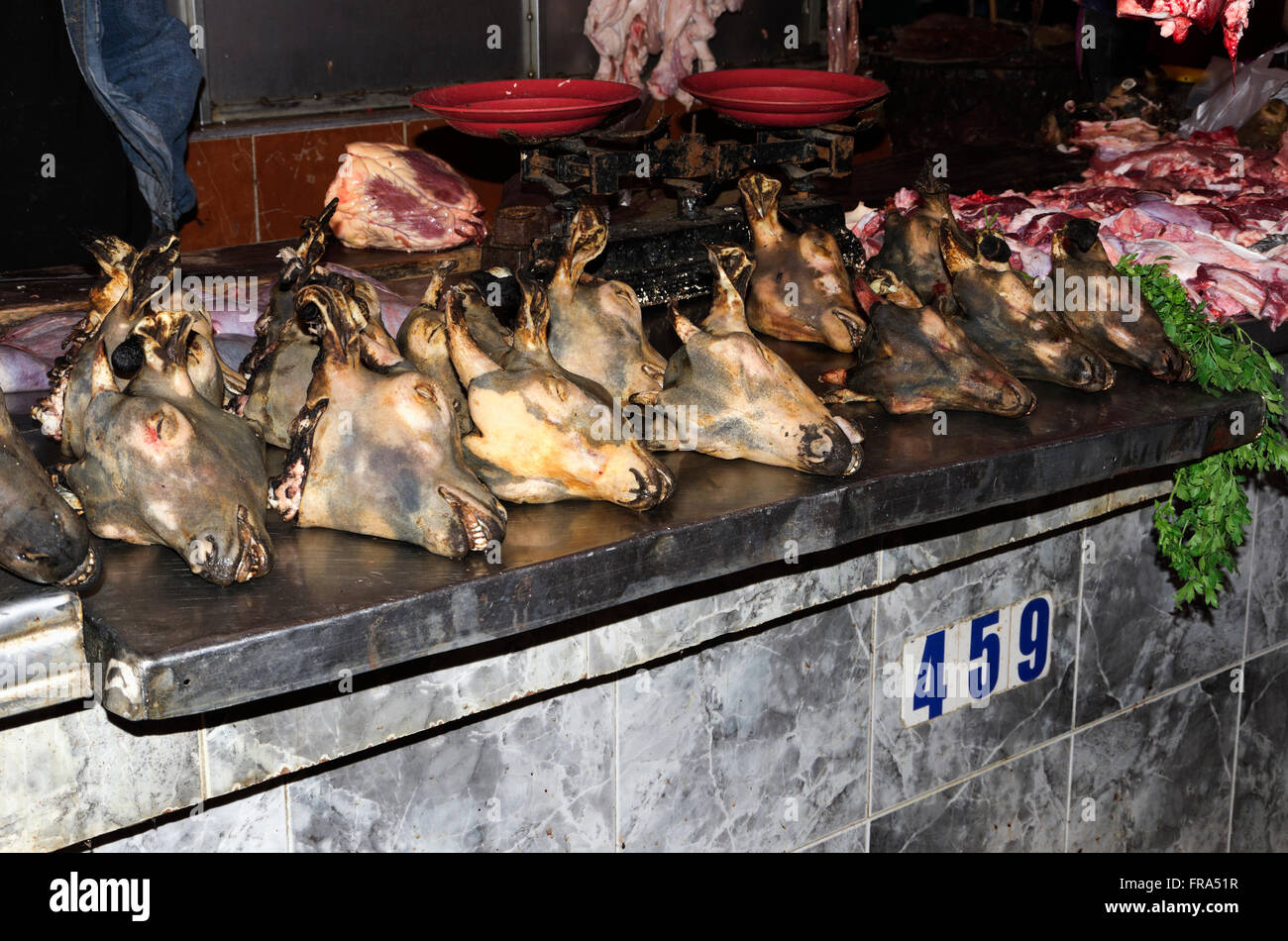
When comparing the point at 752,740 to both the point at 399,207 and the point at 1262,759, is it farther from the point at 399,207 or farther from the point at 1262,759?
the point at 1262,759

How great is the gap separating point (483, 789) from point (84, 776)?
935 millimetres

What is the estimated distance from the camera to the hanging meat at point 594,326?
113 inches

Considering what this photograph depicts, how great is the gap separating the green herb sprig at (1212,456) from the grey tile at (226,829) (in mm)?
2332

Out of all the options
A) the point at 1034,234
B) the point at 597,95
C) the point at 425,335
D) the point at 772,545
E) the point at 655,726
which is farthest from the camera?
the point at 1034,234

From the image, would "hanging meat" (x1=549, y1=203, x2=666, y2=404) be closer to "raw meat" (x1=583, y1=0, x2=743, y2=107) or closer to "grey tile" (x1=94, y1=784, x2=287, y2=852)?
"grey tile" (x1=94, y1=784, x2=287, y2=852)

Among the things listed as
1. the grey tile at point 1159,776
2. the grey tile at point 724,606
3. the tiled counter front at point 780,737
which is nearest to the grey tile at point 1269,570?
the tiled counter front at point 780,737

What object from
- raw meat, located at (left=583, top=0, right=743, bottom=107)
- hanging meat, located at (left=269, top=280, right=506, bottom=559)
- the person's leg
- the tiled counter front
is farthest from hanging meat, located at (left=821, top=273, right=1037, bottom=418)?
raw meat, located at (left=583, top=0, right=743, bottom=107)

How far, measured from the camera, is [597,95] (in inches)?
144

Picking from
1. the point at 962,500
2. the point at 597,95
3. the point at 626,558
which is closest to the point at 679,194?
the point at 597,95

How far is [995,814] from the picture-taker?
413 centimetres

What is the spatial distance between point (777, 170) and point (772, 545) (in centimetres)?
264

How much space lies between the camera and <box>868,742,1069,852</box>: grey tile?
3.92 metres

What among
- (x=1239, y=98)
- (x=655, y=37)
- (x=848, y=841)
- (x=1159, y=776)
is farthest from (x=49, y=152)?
(x=1239, y=98)

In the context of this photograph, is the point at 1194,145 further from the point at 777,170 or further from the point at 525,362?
the point at 525,362
